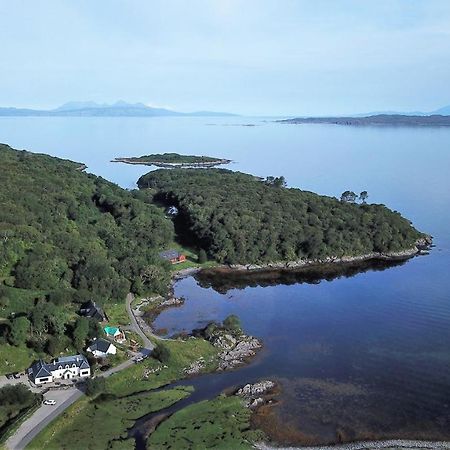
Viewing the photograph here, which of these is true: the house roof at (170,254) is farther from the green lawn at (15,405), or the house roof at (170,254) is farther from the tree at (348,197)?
the tree at (348,197)

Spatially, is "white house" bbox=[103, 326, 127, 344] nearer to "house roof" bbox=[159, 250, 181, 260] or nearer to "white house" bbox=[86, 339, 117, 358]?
"white house" bbox=[86, 339, 117, 358]

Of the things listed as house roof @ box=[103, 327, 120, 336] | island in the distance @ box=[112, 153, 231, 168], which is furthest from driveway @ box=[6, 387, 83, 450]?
island in the distance @ box=[112, 153, 231, 168]

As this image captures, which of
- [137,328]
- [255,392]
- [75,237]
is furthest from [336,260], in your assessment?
[255,392]

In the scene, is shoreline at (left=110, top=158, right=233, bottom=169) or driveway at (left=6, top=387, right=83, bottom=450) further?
shoreline at (left=110, top=158, right=233, bottom=169)

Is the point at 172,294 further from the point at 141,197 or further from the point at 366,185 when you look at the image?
the point at 366,185

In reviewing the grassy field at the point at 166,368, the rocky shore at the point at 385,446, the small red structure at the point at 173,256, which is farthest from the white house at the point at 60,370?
the small red structure at the point at 173,256
